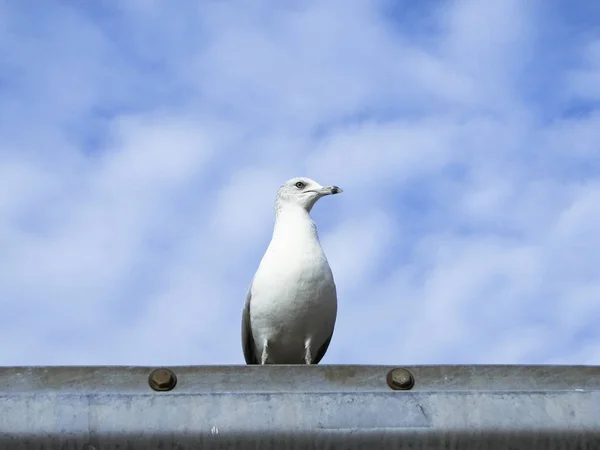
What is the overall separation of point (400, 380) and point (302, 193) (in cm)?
540

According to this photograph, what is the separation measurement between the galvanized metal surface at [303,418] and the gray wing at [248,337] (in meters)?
4.80

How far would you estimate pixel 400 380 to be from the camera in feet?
9.70

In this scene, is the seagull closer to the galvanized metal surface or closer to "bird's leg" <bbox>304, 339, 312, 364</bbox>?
"bird's leg" <bbox>304, 339, 312, 364</bbox>

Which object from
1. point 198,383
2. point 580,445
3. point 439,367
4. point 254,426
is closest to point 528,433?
point 580,445

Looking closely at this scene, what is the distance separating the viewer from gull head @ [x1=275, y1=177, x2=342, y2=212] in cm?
824

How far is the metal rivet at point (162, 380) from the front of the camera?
9.59 feet

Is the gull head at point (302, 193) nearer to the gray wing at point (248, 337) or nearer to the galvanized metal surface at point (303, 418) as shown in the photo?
the gray wing at point (248, 337)

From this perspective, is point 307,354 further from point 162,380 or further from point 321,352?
point 162,380

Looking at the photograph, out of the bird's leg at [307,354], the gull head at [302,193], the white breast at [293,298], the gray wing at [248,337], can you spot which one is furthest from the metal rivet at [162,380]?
the gull head at [302,193]

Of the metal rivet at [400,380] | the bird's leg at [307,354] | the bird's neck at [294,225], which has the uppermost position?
the bird's neck at [294,225]

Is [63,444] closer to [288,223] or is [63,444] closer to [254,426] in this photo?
[254,426]

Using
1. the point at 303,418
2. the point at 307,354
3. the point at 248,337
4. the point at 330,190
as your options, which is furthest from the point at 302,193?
the point at 303,418

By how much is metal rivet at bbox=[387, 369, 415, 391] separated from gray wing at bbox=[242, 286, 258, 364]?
4688mm

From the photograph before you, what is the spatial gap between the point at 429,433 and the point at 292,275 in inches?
176
